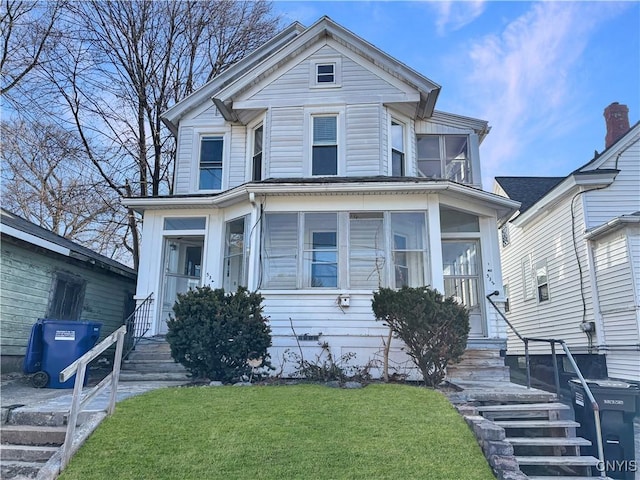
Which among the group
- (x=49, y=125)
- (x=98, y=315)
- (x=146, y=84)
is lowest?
(x=98, y=315)

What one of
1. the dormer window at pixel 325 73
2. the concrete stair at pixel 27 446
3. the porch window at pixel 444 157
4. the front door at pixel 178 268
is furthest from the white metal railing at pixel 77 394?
the porch window at pixel 444 157

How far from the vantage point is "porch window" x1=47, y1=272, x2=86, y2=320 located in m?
9.50

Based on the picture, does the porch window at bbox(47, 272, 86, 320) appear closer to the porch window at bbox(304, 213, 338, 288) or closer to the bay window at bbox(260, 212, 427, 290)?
the bay window at bbox(260, 212, 427, 290)

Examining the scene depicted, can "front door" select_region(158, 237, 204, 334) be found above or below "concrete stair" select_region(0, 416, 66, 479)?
above

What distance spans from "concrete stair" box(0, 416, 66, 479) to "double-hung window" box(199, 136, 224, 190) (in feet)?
24.3

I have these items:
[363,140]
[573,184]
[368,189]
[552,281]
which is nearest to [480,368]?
[368,189]

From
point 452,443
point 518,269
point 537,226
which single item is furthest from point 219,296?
point 518,269

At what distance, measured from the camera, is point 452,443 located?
445cm

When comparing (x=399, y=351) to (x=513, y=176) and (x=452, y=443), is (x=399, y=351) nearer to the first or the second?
A: (x=452, y=443)

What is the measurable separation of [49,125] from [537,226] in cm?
1725

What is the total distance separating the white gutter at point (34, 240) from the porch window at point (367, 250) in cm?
604

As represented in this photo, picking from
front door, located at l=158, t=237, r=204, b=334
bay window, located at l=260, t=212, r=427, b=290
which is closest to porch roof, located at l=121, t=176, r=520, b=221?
bay window, located at l=260, t=212, r=427, b=290

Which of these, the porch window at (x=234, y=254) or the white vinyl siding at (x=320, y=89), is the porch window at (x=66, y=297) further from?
the white vinyl siding at (x=320, y=89)

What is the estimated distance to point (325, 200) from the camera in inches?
359
